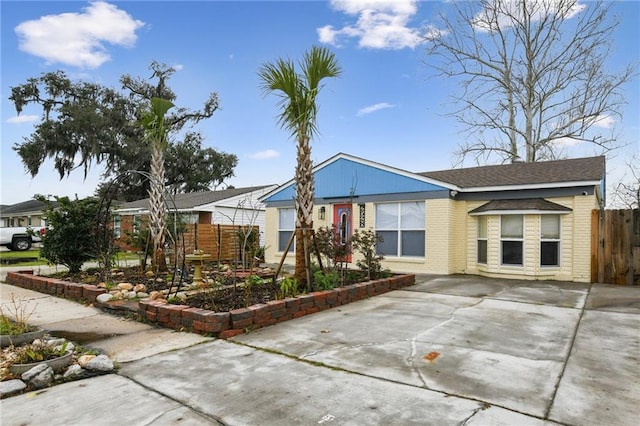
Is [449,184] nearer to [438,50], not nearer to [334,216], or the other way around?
[334,216]

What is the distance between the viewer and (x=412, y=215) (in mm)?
12164

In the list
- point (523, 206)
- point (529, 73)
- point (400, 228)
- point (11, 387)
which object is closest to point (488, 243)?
point (523, 206)

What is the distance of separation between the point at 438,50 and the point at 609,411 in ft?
71.3

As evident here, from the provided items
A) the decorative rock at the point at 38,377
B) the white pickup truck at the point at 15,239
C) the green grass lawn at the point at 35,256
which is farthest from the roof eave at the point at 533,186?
the white pickup truck at the point at 15,239

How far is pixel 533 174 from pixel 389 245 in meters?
4.65

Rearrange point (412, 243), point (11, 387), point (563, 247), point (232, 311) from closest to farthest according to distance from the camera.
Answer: point (11, 387)
point (232, 311)
point (563, 247)
point (412, 243)

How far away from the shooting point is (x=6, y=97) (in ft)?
88.2

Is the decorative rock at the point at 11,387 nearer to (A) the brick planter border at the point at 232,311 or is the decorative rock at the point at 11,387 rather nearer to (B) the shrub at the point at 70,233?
(A) the brick planter border at the point at 232,311

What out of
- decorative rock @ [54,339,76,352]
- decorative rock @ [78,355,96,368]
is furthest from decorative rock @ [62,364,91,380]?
decorative rock @ [54,339,76,352]

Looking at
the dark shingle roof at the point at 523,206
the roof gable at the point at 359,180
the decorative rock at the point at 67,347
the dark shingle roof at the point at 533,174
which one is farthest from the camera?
the roof gable at the point at 359,180

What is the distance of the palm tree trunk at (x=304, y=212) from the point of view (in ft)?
23.7

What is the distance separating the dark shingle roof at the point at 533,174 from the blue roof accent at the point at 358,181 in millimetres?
726

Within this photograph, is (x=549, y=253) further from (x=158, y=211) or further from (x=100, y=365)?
(x=100, y=365)

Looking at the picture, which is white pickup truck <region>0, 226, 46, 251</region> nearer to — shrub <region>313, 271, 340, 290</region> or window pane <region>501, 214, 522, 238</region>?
shrub <region>313, 271, 340, 290</region>
